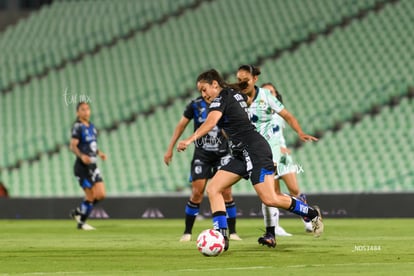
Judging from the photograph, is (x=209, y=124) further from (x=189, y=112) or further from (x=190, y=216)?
(x=190, y=216)

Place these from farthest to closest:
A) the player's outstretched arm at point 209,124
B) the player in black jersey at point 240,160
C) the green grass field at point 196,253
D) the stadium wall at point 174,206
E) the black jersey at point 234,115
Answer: the stadium wall at point 174,206, the black jersey at point 234,115, the player in black jersey at point 240,160, the player's outstretched arm at point 209,124, the green grass field at point 196,253

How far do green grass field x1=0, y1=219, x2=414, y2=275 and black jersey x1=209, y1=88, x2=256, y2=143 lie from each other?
1.38 metres

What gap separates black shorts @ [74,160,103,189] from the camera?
17.1 m

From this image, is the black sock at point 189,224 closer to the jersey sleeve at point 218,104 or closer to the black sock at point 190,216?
the black sock at point 190,216

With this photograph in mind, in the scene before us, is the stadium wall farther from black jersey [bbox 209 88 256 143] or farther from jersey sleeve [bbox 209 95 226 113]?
jersey sleeve [bbox 209 95 226 113]

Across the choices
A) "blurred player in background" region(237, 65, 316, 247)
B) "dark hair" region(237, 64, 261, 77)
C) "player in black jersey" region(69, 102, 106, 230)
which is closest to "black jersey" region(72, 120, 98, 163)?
"player in black jersey" region(69, 102, 106, 230)

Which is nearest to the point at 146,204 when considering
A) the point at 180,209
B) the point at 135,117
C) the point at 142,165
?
the point at 180,209

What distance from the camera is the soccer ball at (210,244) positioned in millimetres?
10391

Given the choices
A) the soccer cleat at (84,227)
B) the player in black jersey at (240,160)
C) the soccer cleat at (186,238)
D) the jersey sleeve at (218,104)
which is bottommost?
the soccer cleat at (186,238)

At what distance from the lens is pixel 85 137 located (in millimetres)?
16922

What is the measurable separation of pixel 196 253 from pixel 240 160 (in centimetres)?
118

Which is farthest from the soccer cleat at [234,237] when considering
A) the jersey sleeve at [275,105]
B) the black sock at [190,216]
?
the jersey sleeve at [275,105]

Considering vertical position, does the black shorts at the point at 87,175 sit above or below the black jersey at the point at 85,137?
below

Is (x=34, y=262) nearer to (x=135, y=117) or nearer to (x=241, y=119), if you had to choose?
(x=241, y=119)
